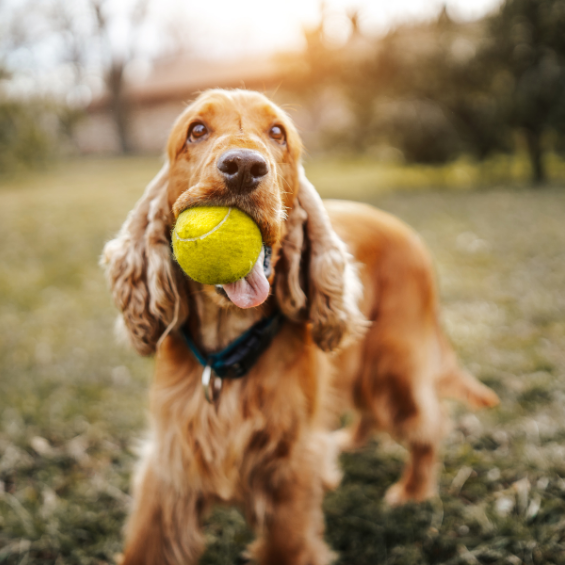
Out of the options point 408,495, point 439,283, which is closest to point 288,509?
point 408,495

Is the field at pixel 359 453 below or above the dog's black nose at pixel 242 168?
below

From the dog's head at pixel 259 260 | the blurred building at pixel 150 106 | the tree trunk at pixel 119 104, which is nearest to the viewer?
the dog's head at pixel 259 260

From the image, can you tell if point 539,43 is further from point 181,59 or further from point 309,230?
point 181,59

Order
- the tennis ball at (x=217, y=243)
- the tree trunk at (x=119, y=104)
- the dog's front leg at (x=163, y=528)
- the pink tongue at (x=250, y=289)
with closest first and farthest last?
the tennis ball at (x=217, y=243)
the pink tongue at (x=250, y=289)
the dog's front leg at (x=163, y=528)
the tree trunk at (x=119, y=104)

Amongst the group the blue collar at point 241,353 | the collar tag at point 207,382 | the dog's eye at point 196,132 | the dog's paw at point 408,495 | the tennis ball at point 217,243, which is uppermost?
the dog's eye at point 196,132

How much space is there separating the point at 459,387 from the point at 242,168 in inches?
71.1

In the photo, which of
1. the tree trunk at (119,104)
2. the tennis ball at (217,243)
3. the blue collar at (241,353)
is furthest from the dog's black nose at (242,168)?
the tree trunk at (119,104)

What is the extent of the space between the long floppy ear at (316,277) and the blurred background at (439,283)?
0.25 meters

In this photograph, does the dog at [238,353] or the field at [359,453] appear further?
the field at [359,453]

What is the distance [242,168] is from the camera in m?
1.43

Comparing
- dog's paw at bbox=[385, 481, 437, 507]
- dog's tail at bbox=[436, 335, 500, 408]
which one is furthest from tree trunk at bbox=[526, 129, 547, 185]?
dog's paw at bbox=[385, 481, 437, 507]

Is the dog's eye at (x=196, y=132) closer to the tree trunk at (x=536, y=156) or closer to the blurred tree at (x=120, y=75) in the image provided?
the tree trunk at (x=536, y=156)

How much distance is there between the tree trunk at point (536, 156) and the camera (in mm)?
11064

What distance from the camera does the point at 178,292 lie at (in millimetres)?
1837
